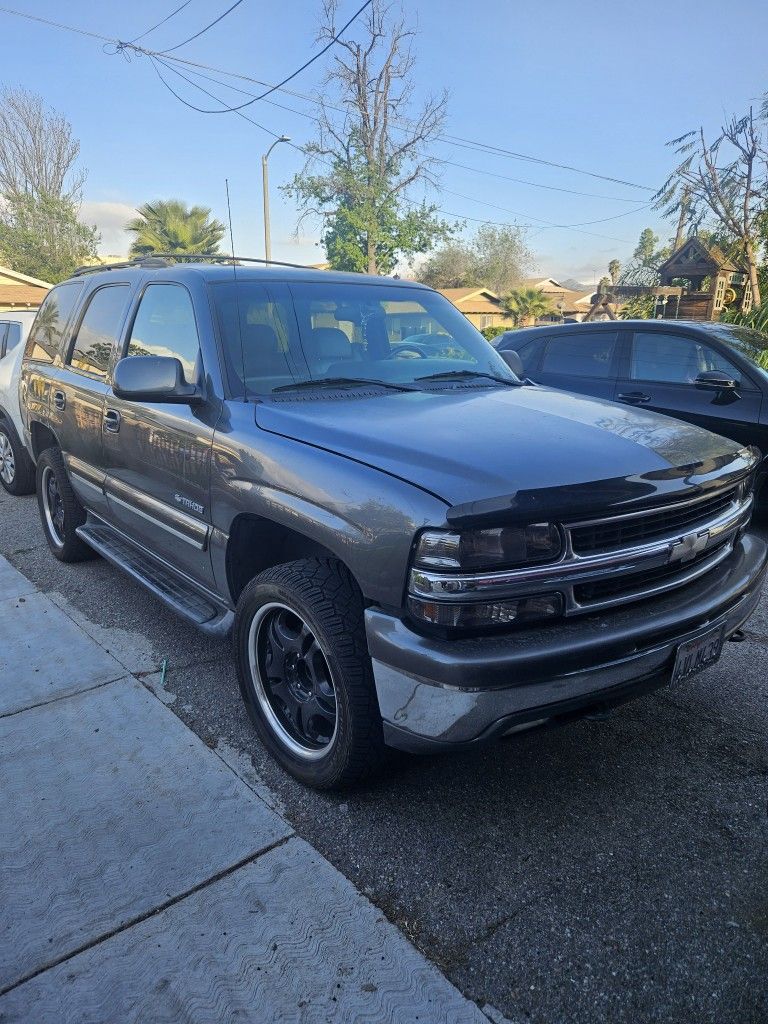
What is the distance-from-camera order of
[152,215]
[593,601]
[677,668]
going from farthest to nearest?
[152,215], [677,668], [593,601]

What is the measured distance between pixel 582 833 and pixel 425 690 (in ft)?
2.99

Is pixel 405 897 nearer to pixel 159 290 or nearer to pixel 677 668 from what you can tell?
pixel 677 668

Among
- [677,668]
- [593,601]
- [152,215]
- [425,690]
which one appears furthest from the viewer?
[152,215]

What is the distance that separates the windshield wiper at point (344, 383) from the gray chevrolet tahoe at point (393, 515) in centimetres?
1

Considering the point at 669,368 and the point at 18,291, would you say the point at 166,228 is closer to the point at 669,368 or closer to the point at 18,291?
the point at 18,291

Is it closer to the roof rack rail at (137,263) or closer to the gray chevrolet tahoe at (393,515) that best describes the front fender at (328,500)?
the gray chevrolet tahoe at (393,515)

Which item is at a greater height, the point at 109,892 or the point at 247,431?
the point at 247,431

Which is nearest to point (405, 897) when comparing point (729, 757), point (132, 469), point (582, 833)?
point (582, 833)

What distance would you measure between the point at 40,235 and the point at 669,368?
42956mm

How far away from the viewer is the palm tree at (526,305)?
1626 inches

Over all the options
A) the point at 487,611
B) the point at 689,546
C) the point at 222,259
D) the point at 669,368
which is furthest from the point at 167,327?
the point at 669,368

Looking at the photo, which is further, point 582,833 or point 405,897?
point 582,833

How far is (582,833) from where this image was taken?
2383 millimetres

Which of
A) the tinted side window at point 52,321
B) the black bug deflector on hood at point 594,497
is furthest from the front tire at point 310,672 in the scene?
the tinted side window at point 52,321
